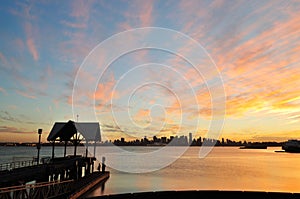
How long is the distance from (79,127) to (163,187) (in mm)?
17408

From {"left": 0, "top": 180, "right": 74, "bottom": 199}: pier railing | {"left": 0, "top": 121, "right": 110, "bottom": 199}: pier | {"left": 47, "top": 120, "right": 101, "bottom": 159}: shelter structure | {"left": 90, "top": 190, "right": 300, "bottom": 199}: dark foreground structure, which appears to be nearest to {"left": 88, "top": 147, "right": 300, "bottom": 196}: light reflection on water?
{"left": 0, "top": 121, "right": 110, "bottom": 199}: pier

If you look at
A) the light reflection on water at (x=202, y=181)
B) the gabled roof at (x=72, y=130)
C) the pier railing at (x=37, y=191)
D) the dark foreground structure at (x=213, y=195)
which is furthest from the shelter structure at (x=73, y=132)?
the dark foreground structure at (x=213, y=195)

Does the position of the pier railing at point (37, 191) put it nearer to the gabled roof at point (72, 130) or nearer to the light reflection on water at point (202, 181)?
the light reflection on water at point (202, 181)

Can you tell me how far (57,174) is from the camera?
118 ft

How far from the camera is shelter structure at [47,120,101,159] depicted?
43531mm

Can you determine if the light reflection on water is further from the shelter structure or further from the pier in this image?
the shelter structure

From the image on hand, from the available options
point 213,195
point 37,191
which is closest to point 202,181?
point 213,195

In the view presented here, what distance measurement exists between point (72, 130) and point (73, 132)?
419 millimetres

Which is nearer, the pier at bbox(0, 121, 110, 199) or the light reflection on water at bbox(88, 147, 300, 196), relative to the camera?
the pier at bbox(0, 121, 110, 199)

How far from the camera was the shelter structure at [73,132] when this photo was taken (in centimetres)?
4353

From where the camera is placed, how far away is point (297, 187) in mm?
50594

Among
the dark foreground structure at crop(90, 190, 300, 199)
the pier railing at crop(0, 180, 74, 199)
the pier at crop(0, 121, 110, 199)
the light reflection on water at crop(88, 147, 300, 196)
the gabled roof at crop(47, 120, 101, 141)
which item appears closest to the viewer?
the pier railing at crop(0, 180, 74, 199)

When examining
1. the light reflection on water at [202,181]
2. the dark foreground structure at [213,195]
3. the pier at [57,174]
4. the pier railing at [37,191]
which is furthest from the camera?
the light reflection on water at [202,181]

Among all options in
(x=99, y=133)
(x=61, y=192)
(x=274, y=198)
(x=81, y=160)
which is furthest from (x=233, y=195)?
(x=99, y=133)
